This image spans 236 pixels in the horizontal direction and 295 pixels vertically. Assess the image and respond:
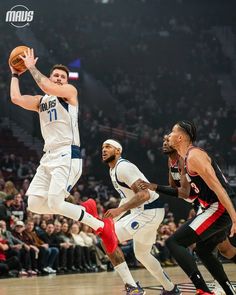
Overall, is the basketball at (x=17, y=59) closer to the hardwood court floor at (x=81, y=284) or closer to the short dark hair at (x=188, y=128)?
the short dark hair at (x=188, y=128)

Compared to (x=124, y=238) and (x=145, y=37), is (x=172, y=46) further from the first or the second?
(x=124, y=238)

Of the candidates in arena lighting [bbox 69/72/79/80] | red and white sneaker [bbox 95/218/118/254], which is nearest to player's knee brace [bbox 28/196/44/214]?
red and white sneaker [bbox 95/218/118/254]

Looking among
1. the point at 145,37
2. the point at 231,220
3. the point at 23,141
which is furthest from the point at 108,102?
the point at 231,220

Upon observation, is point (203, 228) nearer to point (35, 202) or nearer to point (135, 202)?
point (135, 202)

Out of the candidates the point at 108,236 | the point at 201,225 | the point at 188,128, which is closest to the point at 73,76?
the point at 108,236

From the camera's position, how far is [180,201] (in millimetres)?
17656

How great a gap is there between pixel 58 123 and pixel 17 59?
86cm

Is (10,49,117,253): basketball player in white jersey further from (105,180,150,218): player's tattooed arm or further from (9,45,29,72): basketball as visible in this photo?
(105,180,150,218): player's tattooed arm

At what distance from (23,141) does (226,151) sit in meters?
6.35

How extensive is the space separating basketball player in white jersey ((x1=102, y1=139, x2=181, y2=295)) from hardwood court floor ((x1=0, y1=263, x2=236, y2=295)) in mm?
977

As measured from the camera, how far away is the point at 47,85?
6.78 metres

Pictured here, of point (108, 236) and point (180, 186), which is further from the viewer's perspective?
point (180, 186)

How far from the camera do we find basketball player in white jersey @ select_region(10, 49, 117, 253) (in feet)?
22.4

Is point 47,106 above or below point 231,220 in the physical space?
above
